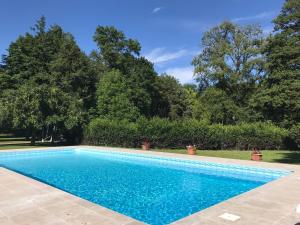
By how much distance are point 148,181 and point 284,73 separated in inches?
316

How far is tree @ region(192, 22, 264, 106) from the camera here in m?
32.6

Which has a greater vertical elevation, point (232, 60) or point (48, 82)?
point (232, 60)

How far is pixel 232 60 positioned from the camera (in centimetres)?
3372

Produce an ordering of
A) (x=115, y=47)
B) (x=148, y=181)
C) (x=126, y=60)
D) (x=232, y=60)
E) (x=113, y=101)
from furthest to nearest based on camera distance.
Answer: (x=126, y=60) → (x=115, y=47) → (x=232, y=60) → (x=113, y=101) → (x=148, y=181)

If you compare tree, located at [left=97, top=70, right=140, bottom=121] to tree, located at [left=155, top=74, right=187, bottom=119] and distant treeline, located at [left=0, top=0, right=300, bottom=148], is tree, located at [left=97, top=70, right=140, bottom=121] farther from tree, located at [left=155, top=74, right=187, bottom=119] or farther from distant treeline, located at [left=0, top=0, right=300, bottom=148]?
tree, located at [left=155, top=74, right=187, bottom=119]

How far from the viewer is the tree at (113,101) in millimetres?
28500

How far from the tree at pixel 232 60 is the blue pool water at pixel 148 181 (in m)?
20.0

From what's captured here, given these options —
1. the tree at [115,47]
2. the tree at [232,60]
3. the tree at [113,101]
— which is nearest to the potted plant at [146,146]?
the tree at [113,101]

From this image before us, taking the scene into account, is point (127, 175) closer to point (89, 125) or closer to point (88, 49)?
point (89, 125)

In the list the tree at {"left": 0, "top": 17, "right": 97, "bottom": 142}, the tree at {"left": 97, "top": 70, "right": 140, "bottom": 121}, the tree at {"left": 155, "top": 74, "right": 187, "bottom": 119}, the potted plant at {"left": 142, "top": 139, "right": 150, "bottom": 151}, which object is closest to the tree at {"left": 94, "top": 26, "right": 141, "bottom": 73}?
the tree at {"left": 0, "top": 17, "right": 97, "bottom": 142}

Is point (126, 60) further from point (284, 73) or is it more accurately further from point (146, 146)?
point (284, 73)

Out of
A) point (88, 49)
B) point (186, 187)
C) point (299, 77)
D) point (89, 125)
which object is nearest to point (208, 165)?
point (186, 187)

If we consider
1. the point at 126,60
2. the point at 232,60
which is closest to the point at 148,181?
the point at 126,60

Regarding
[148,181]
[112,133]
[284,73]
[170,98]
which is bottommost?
[148,181]
